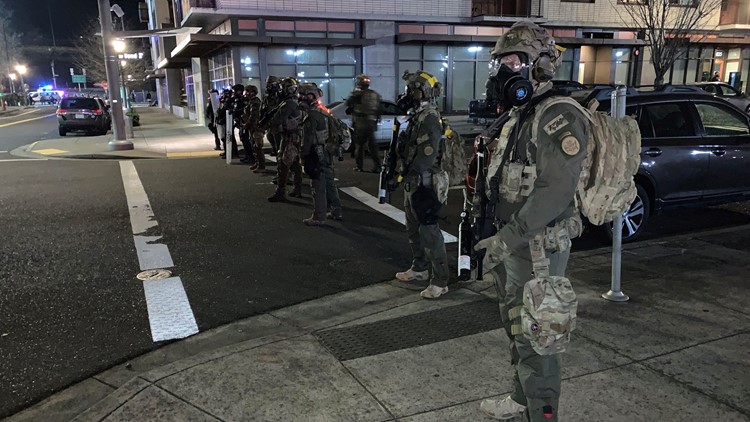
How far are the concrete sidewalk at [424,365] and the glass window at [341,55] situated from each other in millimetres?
17806

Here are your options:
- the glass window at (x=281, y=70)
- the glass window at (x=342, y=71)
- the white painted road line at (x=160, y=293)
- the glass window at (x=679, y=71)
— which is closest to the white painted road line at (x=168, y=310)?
the white painted road line at (x=160, y=293)

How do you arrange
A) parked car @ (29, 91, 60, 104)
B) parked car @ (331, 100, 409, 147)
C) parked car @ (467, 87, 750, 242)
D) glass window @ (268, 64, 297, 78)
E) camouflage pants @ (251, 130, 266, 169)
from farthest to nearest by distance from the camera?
1. parked car @ (29, 91, 60, 104)
2. glass window @ (268, 64, 297, 78)
3. parked car @ (331, 100, 409, 147)
4. camouflage pants @ (251, 130, 266, 169)
5. parked car @ (467, 87, 750, 242)

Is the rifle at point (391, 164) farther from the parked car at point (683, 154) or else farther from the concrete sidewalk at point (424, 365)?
the parked car at point (683, 154)

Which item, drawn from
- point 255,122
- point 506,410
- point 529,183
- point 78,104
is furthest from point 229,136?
point 78,104

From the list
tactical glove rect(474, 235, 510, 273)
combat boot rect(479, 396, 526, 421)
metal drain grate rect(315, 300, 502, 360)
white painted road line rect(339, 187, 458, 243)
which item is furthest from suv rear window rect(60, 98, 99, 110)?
tactical glove rect(474, 235, 510, 273)

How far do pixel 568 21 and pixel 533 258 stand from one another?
78.8 ft

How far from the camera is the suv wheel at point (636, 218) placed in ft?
21.2

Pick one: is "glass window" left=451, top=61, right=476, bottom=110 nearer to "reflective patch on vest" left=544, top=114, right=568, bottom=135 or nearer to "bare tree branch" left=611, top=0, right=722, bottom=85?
"bare tree branch" left=611, top=0, right=722, bottom=85

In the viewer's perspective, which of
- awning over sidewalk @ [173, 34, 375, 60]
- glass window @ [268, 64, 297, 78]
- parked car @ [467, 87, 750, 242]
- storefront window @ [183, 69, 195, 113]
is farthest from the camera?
storefront window @ [183, 69, 195, 113]

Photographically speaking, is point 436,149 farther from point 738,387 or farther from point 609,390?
point 738,387

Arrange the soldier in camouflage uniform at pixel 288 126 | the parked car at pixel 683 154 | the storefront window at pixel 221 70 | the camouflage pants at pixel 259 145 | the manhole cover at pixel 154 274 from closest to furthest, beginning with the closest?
the manhole cover at pixel 154 274, the parked car at pixel 683 154, the soldier in camouflage uniform at pixel 288 126, the camouflage pants at pixel 259 145, the storefront window at pixel 221 70

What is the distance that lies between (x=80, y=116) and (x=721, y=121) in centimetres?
2278

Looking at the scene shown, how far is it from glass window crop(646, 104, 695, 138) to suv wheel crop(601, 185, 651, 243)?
2.43 feet

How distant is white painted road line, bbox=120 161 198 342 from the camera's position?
4.36 metres
